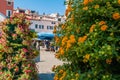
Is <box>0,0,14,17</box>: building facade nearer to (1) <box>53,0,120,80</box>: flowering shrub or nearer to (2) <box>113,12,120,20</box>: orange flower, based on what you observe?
→ (1) <box>53,0,120,80</box>: flowering shrub

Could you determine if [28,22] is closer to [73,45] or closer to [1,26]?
[1,26]

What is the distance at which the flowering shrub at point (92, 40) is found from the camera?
4.14 metres

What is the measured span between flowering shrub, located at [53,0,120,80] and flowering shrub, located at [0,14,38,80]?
8.12ft

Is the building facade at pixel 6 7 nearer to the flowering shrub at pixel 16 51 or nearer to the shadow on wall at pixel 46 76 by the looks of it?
the shadow on wall at pixel 46 76

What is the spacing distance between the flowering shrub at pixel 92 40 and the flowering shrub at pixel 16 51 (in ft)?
8.12

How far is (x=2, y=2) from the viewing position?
6150 cm

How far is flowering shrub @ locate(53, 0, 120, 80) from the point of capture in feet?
13.6

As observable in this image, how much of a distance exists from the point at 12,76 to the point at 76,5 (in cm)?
297

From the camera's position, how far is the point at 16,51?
750cm

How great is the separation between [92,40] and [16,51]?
357 centimetres

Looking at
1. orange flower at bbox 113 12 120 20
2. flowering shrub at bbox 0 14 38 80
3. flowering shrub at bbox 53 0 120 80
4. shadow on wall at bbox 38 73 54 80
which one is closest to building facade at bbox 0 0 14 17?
shadow on wall at bbox 38 73 54 80

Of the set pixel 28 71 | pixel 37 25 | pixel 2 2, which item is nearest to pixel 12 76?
pixel 28 71

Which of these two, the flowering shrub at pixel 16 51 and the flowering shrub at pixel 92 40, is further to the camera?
the flowering shrub at pixel 16 51

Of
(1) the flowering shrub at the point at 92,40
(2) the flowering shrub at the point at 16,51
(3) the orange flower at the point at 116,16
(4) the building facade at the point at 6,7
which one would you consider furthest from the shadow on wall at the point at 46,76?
(4) the building facade at the point at 6,7
